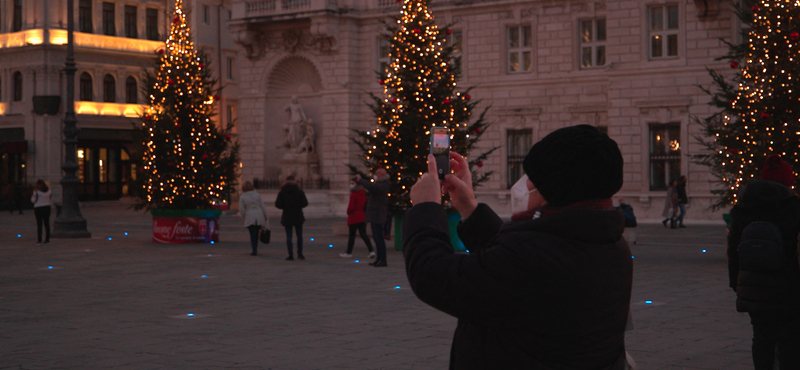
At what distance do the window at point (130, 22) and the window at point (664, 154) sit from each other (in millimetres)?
34240

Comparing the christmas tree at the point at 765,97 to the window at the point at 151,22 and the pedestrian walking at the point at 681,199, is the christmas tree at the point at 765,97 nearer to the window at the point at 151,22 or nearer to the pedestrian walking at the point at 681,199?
the pedestrian walking at the point at 681,199

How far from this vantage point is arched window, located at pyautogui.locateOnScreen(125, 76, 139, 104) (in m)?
55.7

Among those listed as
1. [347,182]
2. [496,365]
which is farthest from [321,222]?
[496,365]

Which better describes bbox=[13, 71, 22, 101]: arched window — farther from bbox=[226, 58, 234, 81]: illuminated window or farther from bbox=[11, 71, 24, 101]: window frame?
bbox=[226, 58, 234, 81]: illuminated window

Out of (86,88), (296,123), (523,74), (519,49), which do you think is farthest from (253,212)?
(86,88)

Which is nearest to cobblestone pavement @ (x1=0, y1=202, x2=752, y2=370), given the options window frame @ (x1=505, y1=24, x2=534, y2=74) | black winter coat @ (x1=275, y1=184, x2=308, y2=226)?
black winter coat @ (x1=275, y1=184, x2=308, y2=226)

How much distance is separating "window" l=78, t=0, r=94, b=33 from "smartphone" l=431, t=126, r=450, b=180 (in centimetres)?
5392

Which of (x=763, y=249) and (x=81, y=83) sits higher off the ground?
(x=81, y=83)

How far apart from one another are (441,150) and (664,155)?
29777 millimetres

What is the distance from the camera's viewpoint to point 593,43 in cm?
3359

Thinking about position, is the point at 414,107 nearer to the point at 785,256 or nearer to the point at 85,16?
the point at 785,256

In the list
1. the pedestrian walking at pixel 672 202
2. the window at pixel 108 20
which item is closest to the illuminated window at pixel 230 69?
the window at pixel 108 20

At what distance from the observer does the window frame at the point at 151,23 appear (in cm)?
5678

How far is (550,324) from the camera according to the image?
265cm
